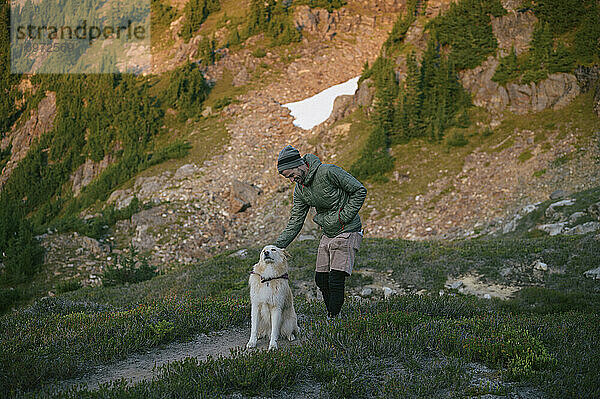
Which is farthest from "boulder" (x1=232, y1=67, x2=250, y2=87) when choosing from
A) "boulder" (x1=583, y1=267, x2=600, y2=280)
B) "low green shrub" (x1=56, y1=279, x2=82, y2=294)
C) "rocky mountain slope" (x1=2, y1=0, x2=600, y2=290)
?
"boulder" (x1=583, y1=267, x2=600, y2=280)

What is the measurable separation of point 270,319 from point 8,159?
219ft

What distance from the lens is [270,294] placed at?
5.93 metres

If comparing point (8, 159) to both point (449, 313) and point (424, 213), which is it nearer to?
point (424, 213)

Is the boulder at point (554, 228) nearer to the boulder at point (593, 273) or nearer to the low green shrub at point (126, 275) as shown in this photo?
the boulder at point (593, 273)

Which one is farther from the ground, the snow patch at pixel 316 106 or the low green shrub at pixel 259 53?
the low green shrub at pixel 259 53

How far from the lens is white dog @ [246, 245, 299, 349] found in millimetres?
5922

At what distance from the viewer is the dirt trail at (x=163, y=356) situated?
535 cm

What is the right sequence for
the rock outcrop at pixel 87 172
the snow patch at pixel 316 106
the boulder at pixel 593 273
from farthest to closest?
the rock outcrop at pixel 87 172, the snow patch at pixel 316 106, the boulder at pixel 593 273

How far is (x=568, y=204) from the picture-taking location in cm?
1861

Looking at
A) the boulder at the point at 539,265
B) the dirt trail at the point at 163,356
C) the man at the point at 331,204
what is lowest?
the boulder at the point at 539,265

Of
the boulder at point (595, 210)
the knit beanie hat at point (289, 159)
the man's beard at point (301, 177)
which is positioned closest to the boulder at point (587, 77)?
the boulder at point (595, 210)

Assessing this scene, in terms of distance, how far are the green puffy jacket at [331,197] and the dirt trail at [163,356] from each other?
189 cm

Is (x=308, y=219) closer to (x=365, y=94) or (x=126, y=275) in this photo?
(x=126, y=275)

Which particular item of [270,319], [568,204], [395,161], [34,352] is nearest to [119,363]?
[34,352]
